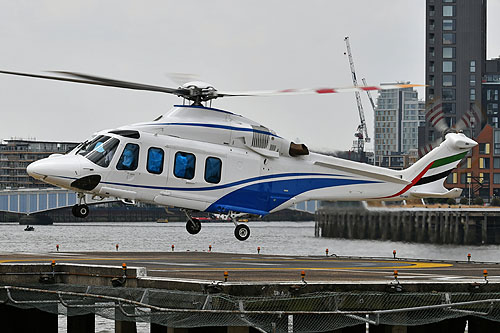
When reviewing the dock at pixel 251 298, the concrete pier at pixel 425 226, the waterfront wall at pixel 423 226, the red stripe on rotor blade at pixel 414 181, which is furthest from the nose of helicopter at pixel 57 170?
the waterfront wall at pixel 423 226

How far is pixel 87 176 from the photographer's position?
30625 millimetres

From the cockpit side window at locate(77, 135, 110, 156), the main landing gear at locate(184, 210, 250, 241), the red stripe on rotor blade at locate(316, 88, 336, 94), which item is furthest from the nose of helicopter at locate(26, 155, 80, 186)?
the red stripe on rotor blade at locate(316, 88, 336, 94)

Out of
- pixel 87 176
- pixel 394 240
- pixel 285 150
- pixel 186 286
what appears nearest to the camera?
pixel 186 286

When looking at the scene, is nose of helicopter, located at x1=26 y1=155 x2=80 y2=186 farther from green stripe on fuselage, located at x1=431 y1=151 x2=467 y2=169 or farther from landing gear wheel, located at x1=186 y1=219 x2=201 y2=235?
green stripe on fuselage, located at x1=431 y1=151 x2=467 y2=169

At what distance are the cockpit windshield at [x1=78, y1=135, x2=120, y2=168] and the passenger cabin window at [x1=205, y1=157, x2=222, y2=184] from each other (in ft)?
9.84

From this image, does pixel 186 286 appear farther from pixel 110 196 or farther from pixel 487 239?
pixel 487 239

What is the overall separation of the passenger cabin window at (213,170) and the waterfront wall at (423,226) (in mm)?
72595

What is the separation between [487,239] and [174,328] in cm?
9370

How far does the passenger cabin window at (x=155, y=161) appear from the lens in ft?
102

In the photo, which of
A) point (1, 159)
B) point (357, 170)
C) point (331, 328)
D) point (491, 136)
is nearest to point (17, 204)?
point (1, 159)

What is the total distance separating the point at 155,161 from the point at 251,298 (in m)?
8.67

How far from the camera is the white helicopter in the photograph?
30.8 m

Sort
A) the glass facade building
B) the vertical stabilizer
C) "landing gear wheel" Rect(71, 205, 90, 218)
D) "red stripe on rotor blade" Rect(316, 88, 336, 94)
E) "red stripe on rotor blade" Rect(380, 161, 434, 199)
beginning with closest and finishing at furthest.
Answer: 1. "red stripe on rotor blade" Rect(316, 88, 336, 94)
2. "landing gear wheel" Rect(71, 205, 90, 218)
3. "red stripe on rotor blade" Rect(380, 161, 434, 199)
4. the vertical stabilizer
5. the glass facade building

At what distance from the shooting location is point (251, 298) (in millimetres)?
23766
